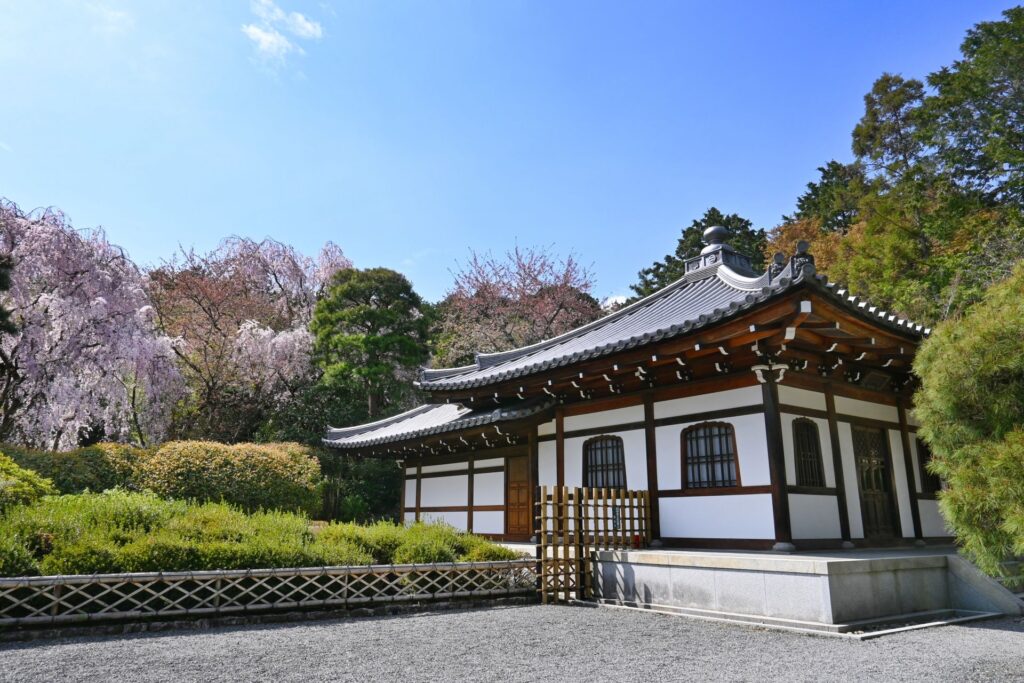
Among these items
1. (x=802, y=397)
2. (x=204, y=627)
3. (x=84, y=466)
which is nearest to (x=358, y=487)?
(x=84, y=466)

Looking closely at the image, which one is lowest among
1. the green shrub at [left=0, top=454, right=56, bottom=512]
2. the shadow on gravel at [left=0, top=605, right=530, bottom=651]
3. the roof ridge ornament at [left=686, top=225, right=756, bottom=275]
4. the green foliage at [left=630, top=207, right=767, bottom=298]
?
→ the shadow on gravel at [left=0, top=605, right=530, bottom=651]

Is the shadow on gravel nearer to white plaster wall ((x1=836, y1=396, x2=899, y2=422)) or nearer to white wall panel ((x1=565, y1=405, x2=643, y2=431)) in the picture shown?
white wall panel ((x1=565, y1=405, x2=643, y2=431))

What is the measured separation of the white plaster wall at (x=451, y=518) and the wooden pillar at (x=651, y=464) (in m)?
4.89

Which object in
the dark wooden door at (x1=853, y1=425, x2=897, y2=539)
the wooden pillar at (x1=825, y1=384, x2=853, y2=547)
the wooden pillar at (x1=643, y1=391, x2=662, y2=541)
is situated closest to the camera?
the wooden pillar at (x1=825, y1=384, x2=853, y2=547)

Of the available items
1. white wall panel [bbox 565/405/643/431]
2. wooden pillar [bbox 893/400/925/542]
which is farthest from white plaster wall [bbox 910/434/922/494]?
white wall panel [bbox 565/405/643/431]

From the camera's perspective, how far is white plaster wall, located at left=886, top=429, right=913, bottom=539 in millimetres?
10430

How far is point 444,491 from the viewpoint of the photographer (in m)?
14.6

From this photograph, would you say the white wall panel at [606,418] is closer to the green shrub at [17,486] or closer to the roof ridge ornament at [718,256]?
the roof ridge ornament at [718,256]

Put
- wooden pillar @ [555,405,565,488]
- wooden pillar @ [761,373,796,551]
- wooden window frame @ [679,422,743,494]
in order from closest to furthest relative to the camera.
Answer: wooden pillar @ [761,373,796,551], wooden window frame @ [679,422,743,494], wooden pillar @ [555,405,565,488]

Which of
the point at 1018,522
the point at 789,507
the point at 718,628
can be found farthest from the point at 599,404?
the point at 1018,522

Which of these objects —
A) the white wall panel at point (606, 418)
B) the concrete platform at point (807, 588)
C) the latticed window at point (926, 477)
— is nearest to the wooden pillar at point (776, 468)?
the concrete platform at point (807, 588)

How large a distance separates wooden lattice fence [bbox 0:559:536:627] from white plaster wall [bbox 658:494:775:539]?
2.27m

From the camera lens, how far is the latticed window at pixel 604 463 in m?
10.5

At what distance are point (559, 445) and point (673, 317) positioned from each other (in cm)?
293
